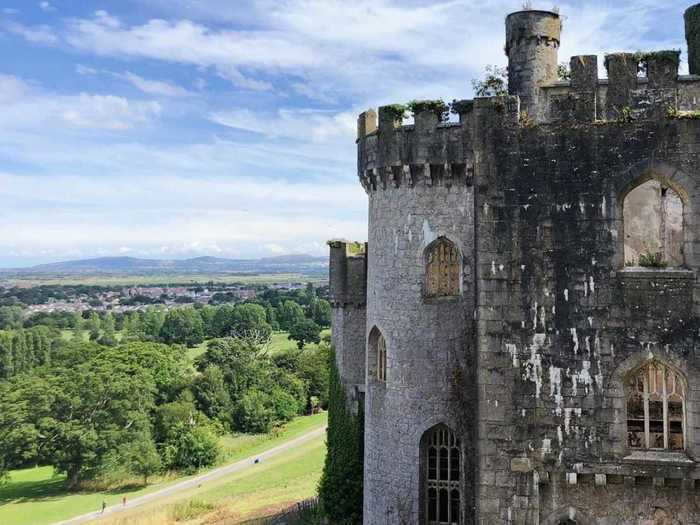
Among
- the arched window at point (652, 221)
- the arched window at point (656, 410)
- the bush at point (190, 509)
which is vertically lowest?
the bush at point (190, 509)

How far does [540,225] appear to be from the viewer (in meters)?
15.2

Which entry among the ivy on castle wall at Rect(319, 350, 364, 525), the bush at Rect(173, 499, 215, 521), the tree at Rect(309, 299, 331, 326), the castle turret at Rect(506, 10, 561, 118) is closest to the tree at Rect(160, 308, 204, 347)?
the tree at Rect(309, 299, 331, 326)

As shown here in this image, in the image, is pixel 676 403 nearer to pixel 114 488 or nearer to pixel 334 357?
pixel 334 357

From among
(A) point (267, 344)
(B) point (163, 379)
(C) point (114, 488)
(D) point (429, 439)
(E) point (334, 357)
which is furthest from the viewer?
(A) point (267, 344)

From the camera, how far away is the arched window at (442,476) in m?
18.5

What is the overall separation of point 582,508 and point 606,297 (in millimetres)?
4882

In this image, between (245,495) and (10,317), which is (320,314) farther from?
(245,495)

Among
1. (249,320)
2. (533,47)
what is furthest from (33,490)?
(249,320)

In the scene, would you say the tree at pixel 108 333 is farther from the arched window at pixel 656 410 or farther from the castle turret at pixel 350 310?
the arched window at pixel 656 410

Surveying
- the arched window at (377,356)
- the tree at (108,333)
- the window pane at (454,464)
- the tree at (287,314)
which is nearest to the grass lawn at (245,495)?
the arched window at (377,356)

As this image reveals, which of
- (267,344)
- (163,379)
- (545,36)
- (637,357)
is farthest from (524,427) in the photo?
(267,344)

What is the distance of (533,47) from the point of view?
1986 cm

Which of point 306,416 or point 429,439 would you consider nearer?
point 429,439

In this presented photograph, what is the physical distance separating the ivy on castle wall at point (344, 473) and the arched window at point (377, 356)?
432cm
